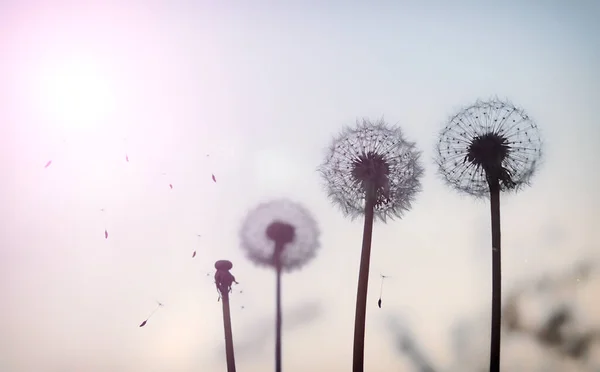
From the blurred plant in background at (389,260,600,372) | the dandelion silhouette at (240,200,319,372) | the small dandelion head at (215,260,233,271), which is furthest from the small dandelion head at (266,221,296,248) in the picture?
the blurred plant in background at (389,260,600,372)

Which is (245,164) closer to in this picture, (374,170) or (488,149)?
(374,170)

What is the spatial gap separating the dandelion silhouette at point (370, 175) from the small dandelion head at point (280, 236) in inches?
5.2

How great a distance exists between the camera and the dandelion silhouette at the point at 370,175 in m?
1.63

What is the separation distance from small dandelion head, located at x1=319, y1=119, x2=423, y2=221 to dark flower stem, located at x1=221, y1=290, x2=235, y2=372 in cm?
47

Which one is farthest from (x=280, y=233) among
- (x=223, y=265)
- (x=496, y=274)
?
(x=496, y=274)

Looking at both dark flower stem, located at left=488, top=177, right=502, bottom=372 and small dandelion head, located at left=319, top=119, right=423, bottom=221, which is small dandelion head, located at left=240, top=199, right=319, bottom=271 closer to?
small dandelion head, located at left=319, top=119, right=423, bottom=221

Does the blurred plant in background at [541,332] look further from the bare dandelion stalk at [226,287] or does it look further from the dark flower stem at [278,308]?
the bare dandelion stalk at [226,287]

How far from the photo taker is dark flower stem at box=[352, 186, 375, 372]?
5.20 ft

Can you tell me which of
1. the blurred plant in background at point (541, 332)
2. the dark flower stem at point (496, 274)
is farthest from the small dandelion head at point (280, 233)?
the dark flower stem at point (496, 274)

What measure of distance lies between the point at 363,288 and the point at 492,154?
597 millimetres

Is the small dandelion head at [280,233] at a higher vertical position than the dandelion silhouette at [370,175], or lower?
lower

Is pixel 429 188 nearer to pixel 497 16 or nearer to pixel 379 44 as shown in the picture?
pixel 379 44

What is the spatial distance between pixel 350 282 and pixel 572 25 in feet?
3.86

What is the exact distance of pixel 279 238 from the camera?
163 centimetres
